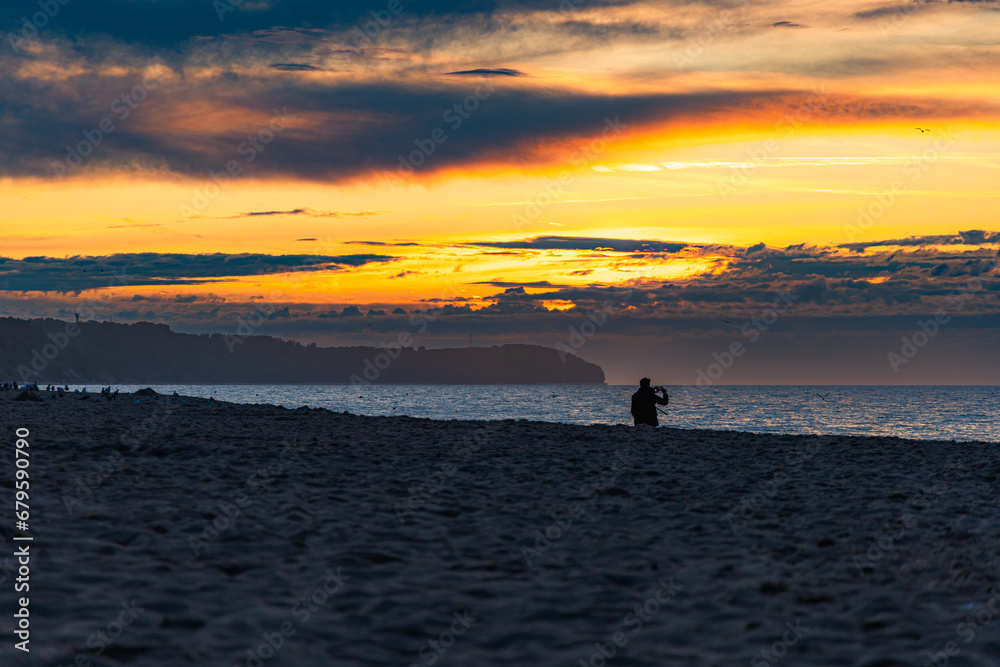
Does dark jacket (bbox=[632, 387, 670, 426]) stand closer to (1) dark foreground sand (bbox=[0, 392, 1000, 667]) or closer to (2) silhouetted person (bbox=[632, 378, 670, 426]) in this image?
(2) silhouetted person (bbox=[632, 378, 670, 426])

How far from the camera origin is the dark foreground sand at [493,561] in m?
6.09

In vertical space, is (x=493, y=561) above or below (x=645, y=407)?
above

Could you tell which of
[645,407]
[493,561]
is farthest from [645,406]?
[493,561]

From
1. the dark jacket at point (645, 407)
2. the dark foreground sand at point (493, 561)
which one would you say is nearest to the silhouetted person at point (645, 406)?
the dark jacket at point (645, 407)

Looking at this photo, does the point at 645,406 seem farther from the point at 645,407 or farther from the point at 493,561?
the point at 493,561

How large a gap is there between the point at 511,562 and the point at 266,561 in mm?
2685

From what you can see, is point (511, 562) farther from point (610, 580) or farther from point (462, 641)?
point (462, 641)

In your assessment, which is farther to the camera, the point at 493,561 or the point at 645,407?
the point at 645,407

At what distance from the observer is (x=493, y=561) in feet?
28.2

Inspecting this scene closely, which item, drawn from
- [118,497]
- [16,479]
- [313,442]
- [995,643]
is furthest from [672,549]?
[313,442]

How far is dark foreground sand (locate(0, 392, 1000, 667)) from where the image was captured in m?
6.09

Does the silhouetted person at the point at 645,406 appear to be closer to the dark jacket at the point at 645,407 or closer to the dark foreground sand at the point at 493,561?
the dark jacket at the point at 645,407

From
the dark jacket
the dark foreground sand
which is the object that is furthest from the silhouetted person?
the dark foreground sand

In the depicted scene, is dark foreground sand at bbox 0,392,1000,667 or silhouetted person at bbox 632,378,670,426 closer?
dark foreground sand at bbox 0,392,1000,667
